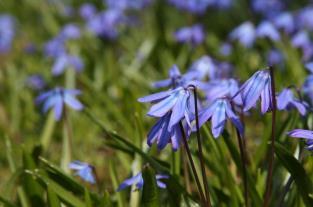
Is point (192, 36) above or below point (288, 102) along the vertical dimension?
above

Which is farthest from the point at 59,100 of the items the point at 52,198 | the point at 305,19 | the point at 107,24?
the point at 305,19

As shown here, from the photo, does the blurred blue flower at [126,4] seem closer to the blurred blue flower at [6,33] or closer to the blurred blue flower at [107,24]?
the blurred blue flower at [107,24]

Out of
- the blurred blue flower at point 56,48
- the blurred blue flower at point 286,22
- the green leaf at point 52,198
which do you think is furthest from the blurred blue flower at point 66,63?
the green leaf at point 52,198

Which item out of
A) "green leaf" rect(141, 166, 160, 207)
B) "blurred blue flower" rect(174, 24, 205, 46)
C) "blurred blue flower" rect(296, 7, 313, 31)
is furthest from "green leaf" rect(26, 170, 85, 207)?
"blurred blue flower" rect(296, 7, 313, 31)

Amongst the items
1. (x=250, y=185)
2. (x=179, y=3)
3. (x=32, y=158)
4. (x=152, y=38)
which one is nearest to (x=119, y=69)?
(x=152, y=38)

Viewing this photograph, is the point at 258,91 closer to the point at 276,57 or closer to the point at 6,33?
the point at 276,57

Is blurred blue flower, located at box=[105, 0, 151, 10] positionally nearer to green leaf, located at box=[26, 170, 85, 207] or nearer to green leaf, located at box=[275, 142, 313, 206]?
green leaf, located at box=[26, 170, 85, 207]
